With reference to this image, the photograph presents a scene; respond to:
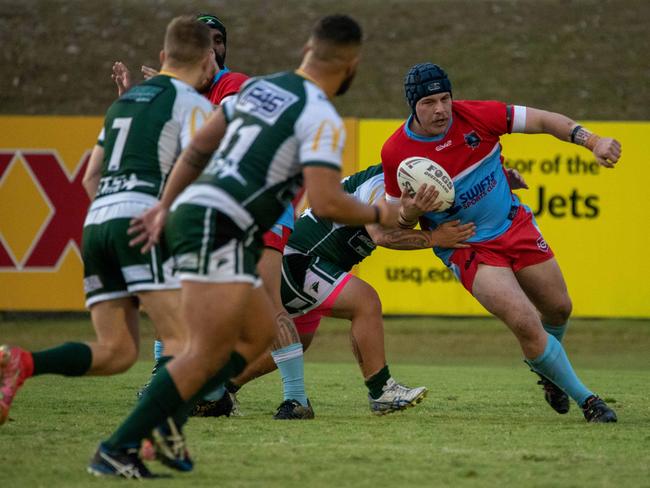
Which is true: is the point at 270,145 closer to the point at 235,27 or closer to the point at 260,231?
the point at 260,231

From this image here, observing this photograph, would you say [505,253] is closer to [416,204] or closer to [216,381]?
[416,204]

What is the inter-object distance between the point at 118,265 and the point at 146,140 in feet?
2.15

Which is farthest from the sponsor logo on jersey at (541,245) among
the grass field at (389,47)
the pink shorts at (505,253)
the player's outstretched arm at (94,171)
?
the grass field at (389,47)

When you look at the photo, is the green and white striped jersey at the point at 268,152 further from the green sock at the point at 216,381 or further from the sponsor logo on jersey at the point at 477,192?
the sponsor logo on jersey at the point at 477,192

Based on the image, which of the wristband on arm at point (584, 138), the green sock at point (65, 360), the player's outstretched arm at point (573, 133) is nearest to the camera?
the green sock at point (65, 360)

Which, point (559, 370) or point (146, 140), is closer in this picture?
point (146, 140)

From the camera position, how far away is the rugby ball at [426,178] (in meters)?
7.95

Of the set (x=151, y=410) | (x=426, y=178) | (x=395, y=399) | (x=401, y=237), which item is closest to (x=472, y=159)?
(x=426, y=178)

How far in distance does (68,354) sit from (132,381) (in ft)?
14.9

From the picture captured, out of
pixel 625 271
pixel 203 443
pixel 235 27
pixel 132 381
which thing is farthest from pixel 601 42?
pixel 203 443

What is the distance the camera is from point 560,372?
7750mm

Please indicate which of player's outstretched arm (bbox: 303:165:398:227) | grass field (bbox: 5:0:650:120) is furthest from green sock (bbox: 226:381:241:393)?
grass field (bbox: 5:0:650:120)

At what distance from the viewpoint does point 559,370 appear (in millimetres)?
7750

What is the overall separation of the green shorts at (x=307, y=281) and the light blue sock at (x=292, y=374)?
Answer: 0.47 meters
